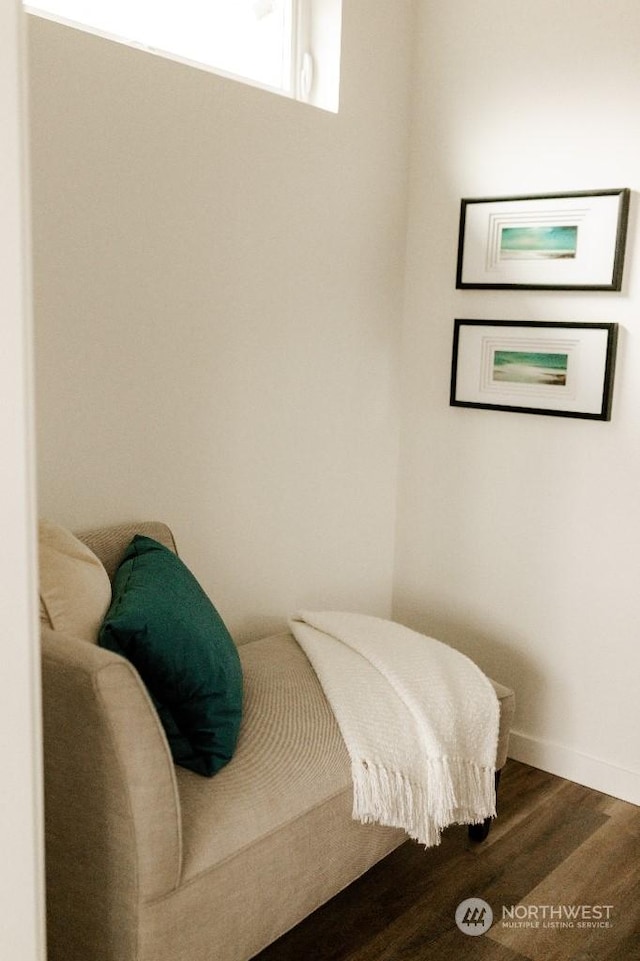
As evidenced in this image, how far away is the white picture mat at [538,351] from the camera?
8.78 ft

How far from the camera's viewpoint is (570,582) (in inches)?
111

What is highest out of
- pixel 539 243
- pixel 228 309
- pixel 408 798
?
pixel 539 243

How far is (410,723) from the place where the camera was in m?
2.12

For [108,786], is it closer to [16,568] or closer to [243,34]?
[16,568]

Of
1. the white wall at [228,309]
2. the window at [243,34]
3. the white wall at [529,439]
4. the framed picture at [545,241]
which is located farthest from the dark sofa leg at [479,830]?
the window at [243,34]

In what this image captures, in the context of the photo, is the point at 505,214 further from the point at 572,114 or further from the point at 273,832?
the point at 273,832

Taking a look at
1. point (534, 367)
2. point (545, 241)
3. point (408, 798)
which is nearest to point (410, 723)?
point (408, 798)

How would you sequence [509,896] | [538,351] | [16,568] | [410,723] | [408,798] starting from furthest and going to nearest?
1. [538,351]
2. [509,896]
3. [410,723]
4. [408,798]
5. [16,568]

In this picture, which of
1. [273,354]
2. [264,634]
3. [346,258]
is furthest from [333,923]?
[346,258]

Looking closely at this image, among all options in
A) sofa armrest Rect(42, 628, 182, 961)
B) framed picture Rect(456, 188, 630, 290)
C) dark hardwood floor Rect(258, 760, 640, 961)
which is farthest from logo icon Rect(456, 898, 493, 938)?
framed picture Rect(456, 188, 630, 290)

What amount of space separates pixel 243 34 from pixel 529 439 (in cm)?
146

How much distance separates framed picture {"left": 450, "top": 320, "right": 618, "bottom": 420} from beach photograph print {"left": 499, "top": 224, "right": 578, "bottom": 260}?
0.20 m

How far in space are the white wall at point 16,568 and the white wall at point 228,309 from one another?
3.21 feet

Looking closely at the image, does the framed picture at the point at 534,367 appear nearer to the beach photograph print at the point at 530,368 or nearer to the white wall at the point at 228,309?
the beach photograph print at the point at 530,368
